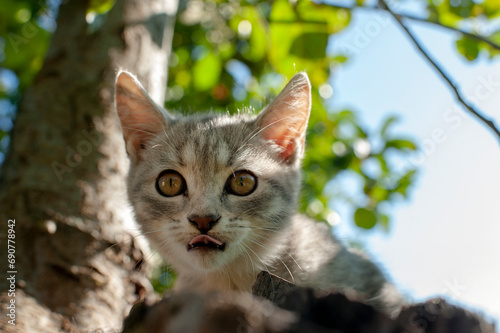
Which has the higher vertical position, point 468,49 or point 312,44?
point 468,49

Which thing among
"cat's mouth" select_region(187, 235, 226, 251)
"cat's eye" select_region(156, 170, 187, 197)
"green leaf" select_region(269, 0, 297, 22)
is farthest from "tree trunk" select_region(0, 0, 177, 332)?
"green leaf" select_region(269, 0, 297, 22)

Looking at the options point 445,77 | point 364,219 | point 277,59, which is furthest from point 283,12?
point 364,219

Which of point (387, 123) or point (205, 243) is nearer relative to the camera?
point (205, 243)

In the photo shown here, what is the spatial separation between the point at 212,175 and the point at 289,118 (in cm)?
67

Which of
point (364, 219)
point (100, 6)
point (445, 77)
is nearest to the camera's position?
point (445, 77)

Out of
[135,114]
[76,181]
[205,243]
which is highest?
[135,114]

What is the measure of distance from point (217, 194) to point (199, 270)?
423mm

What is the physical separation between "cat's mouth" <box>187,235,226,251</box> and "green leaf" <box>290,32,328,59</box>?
4.21 feet

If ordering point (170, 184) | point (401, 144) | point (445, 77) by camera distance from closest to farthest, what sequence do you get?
point (445, 77), point (170, 184), point (401, 144)

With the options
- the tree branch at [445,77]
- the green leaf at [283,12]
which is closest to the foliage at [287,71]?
the green leaf at [283,12]

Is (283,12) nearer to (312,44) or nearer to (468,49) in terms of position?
(312,44)

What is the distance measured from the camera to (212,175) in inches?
90.2

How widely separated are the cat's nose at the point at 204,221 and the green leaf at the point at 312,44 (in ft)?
3.95

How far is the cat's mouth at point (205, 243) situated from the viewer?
2.01 m
